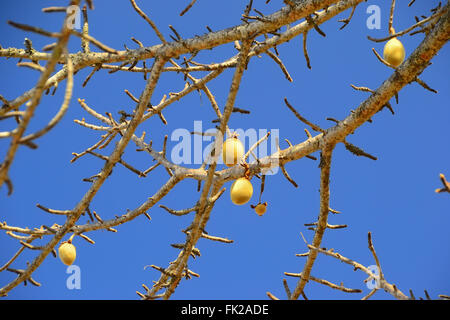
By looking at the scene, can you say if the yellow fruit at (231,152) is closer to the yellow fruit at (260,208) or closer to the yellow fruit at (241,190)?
the yellow fruit at (241,190)

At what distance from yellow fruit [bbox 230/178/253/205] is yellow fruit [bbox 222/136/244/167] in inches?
7.6

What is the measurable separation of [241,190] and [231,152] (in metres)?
0.36

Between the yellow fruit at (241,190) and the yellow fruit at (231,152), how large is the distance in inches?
7.6

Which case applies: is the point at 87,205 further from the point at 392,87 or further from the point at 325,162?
the point at 392,87

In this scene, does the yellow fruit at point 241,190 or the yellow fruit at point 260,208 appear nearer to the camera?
the yellow fruit at point 241,190

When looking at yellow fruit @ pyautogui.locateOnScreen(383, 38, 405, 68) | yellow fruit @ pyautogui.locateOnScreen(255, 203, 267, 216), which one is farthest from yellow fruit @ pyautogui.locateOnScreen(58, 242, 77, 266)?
yellow fruit @ pyautogui.locateOnScreen(383, 38, 405, 68)

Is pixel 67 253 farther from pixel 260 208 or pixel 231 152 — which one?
pixel 231 152

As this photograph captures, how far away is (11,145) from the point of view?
166cm

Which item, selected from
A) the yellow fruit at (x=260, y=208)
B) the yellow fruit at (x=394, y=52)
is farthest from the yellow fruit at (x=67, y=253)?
the yellow fruit at (x=394, y=52)

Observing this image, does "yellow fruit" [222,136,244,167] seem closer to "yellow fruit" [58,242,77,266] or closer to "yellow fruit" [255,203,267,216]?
"yellow fruit" [255,203,267,216]

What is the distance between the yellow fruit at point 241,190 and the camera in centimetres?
384

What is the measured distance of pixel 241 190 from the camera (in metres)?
3.84

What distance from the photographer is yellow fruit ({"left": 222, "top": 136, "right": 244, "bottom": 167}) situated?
156 inches
